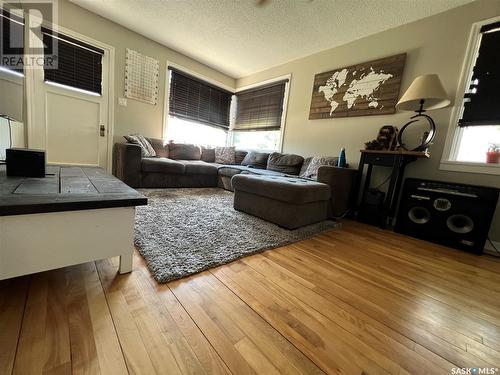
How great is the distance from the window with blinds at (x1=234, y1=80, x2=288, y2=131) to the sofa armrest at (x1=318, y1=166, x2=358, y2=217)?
69.2 inches

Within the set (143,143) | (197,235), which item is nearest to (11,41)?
(143,143)

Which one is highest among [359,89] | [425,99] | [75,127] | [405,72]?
[405,72]

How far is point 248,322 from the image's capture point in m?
0.80

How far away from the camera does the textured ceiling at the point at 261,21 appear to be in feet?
7.15

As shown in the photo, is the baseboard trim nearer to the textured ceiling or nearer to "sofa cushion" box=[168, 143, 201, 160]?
the textured ceiling

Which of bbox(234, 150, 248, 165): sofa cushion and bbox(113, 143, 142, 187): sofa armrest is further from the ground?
bbox(234, 150, 248, 165): sofa cushion

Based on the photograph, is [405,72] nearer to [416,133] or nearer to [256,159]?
[416,133]

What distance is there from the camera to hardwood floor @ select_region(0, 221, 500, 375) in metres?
0.62

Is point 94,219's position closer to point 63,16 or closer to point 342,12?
point 342,12

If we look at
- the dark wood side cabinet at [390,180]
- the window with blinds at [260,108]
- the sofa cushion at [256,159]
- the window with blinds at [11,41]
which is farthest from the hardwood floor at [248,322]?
the window with blinds at [260,108]

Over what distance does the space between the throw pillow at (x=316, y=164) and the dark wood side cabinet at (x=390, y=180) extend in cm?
40

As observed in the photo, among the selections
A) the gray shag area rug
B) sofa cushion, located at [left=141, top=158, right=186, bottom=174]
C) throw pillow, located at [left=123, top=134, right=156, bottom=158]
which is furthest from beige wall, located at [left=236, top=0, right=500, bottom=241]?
throw pillow, located at [left=123, top=134, right=156, bottom=158]

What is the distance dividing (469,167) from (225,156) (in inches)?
133

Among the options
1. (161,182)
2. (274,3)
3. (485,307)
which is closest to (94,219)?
(485,307)
